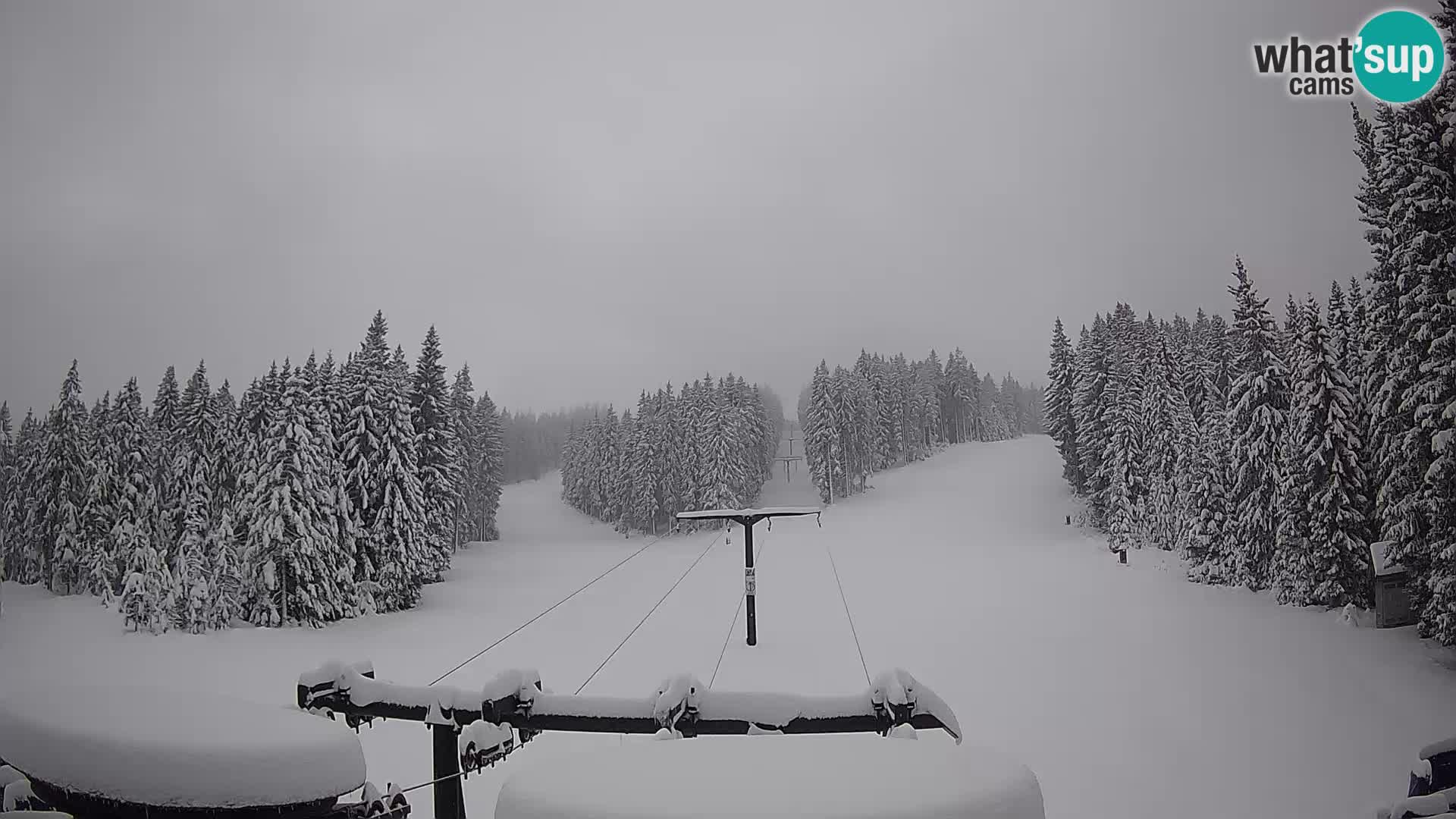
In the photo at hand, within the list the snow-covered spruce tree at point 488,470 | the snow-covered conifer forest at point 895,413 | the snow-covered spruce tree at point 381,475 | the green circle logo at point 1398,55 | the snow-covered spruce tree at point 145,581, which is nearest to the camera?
the green circle logo at point 1398,55

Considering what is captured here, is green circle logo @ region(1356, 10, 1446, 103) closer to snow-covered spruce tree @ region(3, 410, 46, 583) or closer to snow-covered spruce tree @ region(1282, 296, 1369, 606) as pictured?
snow-covered spruce tree @ region(1282, 296, 1369, 606)

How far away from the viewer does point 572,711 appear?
362 cm

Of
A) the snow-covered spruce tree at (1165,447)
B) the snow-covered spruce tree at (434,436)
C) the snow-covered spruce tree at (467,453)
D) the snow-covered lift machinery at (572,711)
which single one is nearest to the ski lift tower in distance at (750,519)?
the snow-covered lift machinery at (572,711)

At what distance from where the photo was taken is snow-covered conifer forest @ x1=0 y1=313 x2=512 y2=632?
15.3 meters

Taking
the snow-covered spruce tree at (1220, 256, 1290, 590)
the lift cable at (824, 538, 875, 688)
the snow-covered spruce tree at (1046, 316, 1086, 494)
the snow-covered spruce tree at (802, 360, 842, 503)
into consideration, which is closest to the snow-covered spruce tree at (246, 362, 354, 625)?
the lift cable at (824, 538, 875, 688)

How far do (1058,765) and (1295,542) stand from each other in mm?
12780

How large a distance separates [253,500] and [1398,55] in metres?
28.9

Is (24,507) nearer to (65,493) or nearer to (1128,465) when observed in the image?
(65,493)

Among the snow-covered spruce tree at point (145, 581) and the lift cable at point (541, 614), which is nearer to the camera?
the lift cable at point (541, 614)

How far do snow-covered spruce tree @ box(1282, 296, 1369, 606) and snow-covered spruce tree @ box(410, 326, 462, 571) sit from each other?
1214 inches

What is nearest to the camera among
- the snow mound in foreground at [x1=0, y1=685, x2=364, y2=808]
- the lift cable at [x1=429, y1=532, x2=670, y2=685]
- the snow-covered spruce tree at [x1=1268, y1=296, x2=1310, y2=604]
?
the snow mound in foreground at [x1=0, y1=685, x2=364, y2=808]

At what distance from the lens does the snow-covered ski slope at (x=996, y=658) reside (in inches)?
395

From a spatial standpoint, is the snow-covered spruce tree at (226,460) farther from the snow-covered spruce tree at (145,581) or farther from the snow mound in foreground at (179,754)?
the snow mound in foreground at (179,754)

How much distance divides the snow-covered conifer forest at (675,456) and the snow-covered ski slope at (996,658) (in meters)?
15.8
